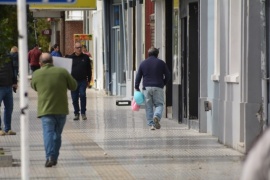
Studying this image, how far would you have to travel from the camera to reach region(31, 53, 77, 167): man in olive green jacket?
12711mm

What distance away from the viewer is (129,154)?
48.5 ft

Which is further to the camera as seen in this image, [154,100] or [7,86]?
[154,100]

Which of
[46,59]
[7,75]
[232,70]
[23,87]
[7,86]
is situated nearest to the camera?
[23,87]

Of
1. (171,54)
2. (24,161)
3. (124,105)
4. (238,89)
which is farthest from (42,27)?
(24,161)

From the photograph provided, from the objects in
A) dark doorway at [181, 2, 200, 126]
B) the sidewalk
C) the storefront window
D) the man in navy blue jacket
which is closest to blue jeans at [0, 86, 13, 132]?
the sidewalk

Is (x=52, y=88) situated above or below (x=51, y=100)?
above

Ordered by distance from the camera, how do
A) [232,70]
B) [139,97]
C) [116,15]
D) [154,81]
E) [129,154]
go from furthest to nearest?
[116,15], [139,97], [154,81], [232,70], [129,154]

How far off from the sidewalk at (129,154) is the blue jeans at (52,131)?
0.83 ft

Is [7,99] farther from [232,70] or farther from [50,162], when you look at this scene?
[50,162]

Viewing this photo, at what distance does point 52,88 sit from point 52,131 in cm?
59

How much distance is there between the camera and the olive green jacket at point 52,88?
41.7 feet

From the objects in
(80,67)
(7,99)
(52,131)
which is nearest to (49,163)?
(52,131)

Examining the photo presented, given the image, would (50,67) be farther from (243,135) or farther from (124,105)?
(124,105)

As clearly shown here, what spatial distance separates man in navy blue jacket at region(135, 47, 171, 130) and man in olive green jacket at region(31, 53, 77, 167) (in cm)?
664
